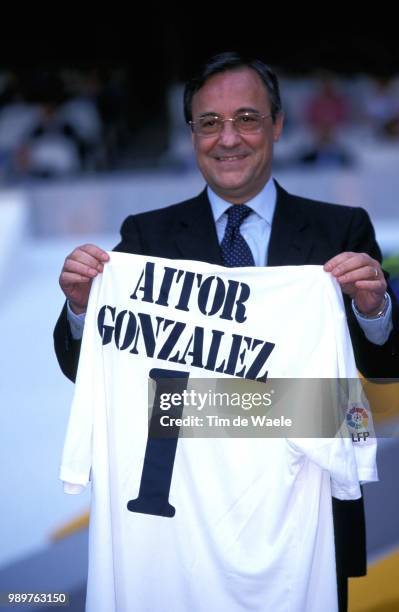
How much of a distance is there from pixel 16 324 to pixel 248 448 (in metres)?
3.91

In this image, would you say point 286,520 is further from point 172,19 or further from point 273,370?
point 172,19

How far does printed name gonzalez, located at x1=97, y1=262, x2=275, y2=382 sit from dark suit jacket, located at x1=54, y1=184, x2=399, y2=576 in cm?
11

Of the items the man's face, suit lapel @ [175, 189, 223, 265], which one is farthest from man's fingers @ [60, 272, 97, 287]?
the man's face

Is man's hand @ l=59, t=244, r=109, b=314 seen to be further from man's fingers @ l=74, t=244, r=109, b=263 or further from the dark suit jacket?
the dark suit jacket

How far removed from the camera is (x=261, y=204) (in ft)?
6.62

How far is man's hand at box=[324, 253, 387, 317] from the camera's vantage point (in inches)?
70.1

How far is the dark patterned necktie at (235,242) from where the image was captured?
6.61ft

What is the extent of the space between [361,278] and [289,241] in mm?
258

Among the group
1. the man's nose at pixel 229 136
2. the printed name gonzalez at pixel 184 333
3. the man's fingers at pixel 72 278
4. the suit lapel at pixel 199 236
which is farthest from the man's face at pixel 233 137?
the man's fingers at pixel 72 278

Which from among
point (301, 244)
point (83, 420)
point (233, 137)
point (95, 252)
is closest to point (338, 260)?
point (301, 244)

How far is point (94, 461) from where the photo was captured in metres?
1.92

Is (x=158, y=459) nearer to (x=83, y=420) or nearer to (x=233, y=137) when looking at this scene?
(x=83, y=420)

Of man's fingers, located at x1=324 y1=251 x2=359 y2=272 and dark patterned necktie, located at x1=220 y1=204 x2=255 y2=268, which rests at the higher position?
dark patterned necktie, located at x1=220 y1=204 x2=255 y2=268

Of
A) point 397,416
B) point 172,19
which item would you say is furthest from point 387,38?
point 397,416
